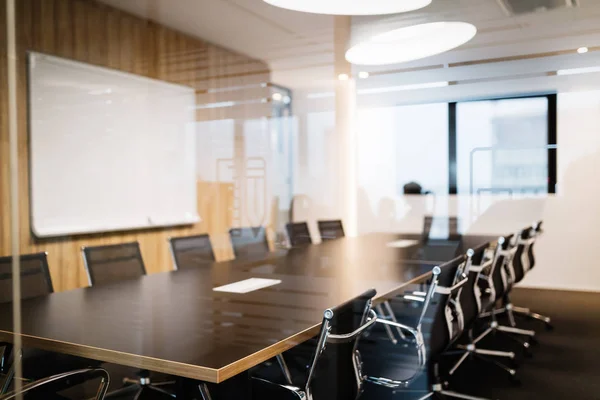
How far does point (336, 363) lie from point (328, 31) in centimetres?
266

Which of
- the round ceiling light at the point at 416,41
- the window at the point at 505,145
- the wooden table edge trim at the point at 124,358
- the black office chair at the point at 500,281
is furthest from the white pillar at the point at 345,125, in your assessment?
the wooden table edge trim at the point at 124,358

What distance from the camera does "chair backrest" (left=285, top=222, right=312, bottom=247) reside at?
475 cm

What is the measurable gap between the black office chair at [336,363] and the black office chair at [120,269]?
1.17 metres

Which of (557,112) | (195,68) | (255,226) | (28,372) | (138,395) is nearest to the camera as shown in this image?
(28,372)

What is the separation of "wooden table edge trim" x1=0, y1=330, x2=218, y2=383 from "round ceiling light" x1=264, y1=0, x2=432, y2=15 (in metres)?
2.22

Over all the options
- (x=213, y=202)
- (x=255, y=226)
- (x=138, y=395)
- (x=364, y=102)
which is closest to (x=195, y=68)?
(x=213, y=202)

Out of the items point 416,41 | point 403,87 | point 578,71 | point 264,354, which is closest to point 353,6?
point 416,41

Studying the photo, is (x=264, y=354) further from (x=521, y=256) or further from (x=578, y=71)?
(x=521, y=256)

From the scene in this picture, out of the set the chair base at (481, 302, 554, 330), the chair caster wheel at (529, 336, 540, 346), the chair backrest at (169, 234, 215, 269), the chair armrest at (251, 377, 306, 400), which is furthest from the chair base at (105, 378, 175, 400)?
the chair caster wheel at (529, 336, 540, 346)

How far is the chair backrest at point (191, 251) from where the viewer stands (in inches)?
155

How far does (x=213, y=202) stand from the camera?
19.7 feet

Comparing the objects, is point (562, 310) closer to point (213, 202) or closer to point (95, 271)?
point (95, 271)

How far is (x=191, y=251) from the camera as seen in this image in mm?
4094

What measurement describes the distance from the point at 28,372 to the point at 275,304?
1.22 m
